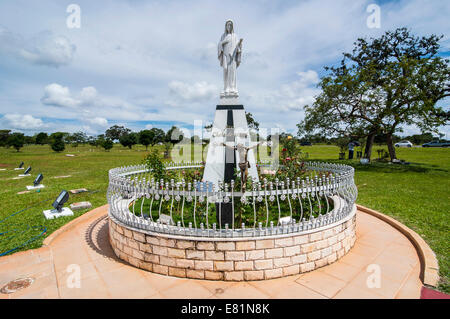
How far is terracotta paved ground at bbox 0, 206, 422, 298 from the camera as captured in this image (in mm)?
3803

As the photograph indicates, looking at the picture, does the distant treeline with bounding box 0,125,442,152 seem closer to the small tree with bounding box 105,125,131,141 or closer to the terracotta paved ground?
the small tree with bounding box 105,125,131,141

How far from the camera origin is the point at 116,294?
3809 mm

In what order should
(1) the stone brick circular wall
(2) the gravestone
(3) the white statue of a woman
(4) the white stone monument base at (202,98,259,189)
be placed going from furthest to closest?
(2) the gravestone, (3) the white statue of a woman, (4) the white stone monument base at (202,98,259,189), (1) the stone brick circular wall

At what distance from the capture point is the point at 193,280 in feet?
13.6

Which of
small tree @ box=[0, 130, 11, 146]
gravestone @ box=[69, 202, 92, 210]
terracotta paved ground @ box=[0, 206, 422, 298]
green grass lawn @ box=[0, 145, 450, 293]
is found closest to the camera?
terracotta paved ground @ box=[0, 206, 422, 298]

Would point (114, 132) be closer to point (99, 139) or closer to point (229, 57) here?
point (99, 139)

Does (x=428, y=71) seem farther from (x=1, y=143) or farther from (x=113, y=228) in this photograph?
(x=1, y=143)

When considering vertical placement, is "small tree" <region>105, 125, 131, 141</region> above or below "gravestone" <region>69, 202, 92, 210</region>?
above

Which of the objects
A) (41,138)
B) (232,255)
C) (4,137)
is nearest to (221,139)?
(232,255)

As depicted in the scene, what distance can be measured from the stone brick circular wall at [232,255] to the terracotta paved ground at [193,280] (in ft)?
0.44

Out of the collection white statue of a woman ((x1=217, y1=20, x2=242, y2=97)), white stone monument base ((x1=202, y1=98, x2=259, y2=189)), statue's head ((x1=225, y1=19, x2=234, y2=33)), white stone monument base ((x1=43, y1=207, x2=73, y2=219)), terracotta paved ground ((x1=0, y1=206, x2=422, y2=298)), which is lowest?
terracotta paved ground ((x1=0, y1=206, x2=422, y2=298))

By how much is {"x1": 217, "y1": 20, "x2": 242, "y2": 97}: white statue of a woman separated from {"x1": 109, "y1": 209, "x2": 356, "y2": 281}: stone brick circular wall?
430 centimetres

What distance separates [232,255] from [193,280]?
844 mm

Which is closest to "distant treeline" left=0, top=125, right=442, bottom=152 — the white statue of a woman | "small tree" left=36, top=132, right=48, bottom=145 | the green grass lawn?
"small tree" left=36, top=132, right=48, bottom=145
